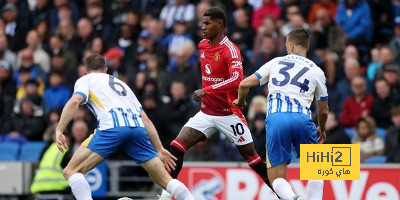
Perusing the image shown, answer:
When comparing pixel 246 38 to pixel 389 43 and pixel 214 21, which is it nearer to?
pixel 389 43

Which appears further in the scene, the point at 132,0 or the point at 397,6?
the point at 132,0

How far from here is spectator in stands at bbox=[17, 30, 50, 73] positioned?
23395 millimetres

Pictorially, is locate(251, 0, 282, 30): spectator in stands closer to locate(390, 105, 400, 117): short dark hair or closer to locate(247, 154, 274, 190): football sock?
locate(390, 105, 400, 117): short dark hair

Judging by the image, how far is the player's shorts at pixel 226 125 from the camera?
14906 millimetres

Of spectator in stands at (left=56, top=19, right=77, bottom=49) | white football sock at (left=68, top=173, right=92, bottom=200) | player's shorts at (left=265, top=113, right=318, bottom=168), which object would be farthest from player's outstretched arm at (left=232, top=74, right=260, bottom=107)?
spectator in stands at (left=56, top=19, right=77, bottom=49)

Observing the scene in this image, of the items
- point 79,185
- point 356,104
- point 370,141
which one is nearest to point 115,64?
point 356,104

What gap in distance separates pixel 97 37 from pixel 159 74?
2.38m

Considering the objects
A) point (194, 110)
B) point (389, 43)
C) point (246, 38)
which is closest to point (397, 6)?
point (389, 43)

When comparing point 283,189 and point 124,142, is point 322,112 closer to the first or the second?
point 283,189

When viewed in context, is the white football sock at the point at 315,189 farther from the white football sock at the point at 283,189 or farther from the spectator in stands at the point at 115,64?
the spectator in stands at the point at 115,64

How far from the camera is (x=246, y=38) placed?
21.8 meters

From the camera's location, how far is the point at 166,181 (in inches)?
551

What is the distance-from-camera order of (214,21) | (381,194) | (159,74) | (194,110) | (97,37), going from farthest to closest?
(97,37), (159,74), (194,110), (381,194), (214,21)

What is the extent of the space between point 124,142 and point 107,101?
0.55 meters
